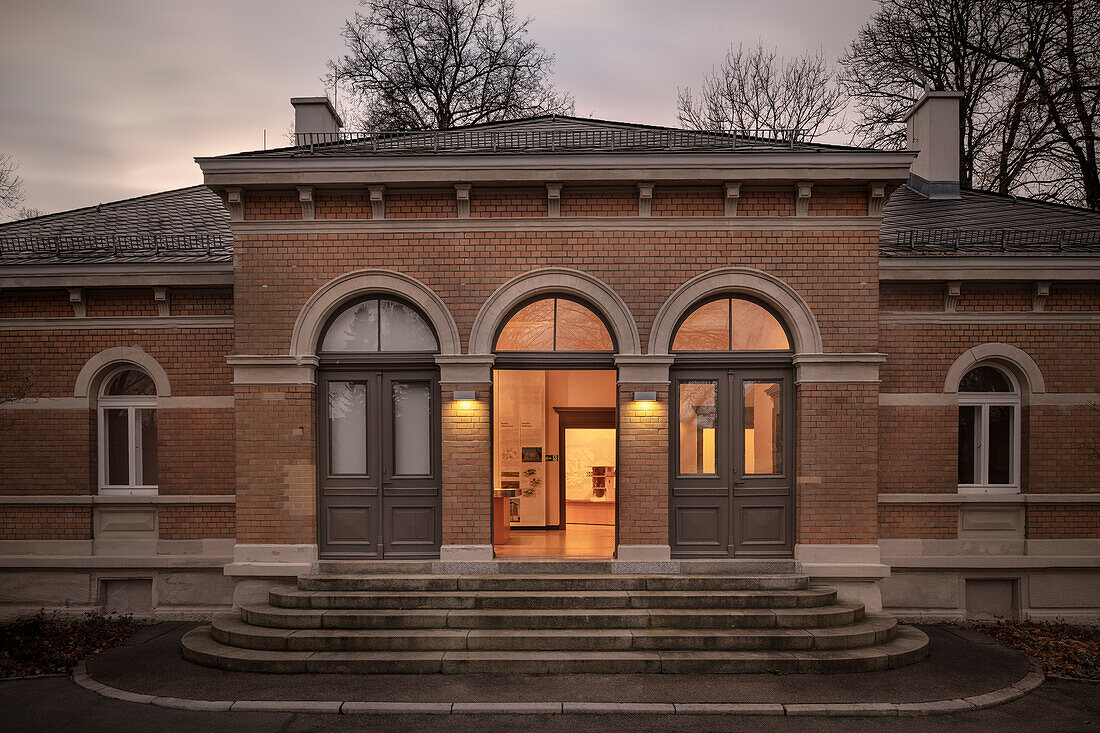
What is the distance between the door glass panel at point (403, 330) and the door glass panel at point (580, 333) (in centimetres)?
166

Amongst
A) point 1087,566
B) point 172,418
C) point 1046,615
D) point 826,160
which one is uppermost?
point 826,160

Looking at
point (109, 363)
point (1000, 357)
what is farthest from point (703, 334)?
point (109, 363)

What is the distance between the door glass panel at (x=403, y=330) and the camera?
8.74 meters

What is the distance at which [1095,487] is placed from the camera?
9.26 metres

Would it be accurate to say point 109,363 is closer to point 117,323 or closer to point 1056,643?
point 117,323

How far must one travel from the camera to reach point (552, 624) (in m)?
7.53

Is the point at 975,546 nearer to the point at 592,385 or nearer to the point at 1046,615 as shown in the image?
the point at 1046,615

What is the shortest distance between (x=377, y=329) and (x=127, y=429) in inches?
163

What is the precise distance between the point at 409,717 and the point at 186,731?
1.91 metres

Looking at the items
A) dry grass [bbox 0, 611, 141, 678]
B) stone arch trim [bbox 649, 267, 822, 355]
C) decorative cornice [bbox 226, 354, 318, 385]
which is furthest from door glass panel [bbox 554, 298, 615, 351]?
dry grass [bbox 0, 611, 141, 678]

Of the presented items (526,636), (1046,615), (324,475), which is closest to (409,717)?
(526,636)

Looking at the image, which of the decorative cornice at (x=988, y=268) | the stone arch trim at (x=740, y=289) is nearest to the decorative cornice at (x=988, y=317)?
the decorative cornice at (x=988, y=268)

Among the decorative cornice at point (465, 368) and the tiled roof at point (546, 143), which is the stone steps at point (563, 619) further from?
the tiled roof at point (546, 143)

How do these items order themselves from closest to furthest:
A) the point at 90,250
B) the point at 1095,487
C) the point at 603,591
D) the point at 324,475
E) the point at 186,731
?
the point at 186,731 → the point at 603,591 → the point at 324,475 → the point at 1095,487 → the point at 90,250
